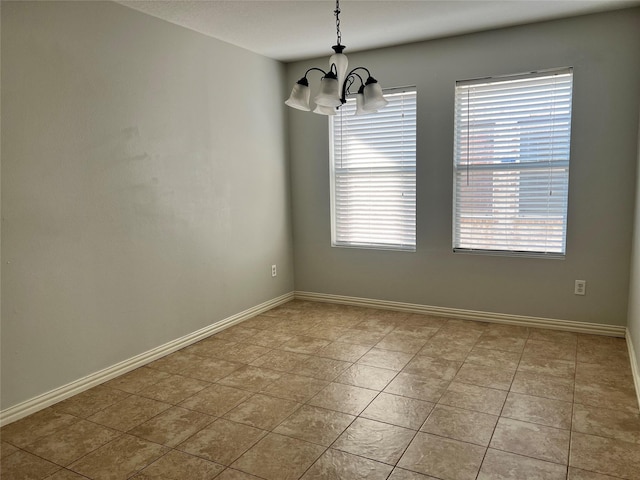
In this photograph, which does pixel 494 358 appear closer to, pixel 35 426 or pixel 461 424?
pixel 461 424

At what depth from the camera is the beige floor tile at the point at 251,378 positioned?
2.89 meters

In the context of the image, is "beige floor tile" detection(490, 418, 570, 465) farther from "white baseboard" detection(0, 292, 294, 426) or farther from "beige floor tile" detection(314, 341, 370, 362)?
"white baseboard" detection(0, 292, 294, 426)

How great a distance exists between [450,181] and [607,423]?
7.32 ft

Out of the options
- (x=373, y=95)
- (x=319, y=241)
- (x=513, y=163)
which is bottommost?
(x=319, y=241)

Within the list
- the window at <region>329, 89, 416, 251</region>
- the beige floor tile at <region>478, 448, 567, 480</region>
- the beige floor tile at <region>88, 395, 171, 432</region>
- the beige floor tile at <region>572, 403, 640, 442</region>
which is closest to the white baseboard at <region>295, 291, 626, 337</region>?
the window at <region>329, 89, 416, 251</region>

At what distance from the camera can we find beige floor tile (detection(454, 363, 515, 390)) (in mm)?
2828

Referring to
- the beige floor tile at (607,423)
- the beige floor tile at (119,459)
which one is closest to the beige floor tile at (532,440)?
the beige floor tile at (607,423)

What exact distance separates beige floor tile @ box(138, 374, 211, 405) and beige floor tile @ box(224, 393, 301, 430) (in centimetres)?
38

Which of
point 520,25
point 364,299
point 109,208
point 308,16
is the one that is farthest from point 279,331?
point 520,25

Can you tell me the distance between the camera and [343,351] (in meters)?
3.43

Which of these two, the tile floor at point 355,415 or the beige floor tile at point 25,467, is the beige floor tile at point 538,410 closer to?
the tile floor at point 355,415

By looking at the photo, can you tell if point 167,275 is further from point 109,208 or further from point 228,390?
point 228,390

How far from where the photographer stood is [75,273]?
110 inches

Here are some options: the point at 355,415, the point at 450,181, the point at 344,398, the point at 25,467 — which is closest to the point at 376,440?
the point at 355,415
